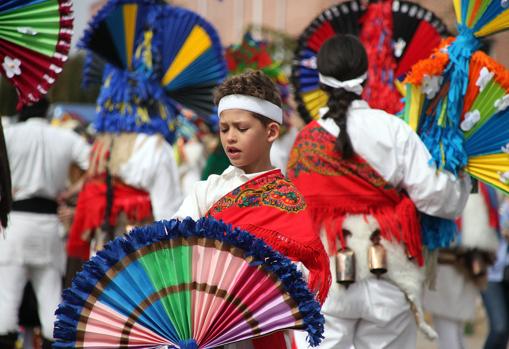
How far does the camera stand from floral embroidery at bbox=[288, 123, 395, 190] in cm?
503

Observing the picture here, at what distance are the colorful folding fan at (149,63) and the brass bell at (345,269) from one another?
209 cm

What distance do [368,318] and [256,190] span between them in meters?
1.35

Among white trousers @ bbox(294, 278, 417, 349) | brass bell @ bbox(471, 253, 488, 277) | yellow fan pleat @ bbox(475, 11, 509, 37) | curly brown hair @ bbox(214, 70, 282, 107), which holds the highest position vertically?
yellow fan pleat @ bbox(475, 11, 509, 37)

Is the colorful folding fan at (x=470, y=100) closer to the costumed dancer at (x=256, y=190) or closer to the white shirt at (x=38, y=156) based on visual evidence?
the costumed dancer at (x=256, y=190)

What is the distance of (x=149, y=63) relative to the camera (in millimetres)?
6801

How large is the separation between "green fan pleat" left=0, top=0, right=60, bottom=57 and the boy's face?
1.16 metres

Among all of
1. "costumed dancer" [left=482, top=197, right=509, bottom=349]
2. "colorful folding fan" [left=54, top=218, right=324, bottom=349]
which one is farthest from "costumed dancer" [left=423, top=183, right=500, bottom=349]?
"colorful folding fan" [left=54, top=218, right=324, bottom=349]

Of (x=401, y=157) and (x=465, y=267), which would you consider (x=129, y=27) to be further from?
(x=465, y=267)

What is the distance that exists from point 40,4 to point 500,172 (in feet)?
7.57

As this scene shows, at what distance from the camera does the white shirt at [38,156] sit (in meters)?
6.90

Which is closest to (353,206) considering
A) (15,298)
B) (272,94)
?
(272,94)

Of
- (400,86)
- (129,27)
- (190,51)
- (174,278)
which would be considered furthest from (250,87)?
(190,51)

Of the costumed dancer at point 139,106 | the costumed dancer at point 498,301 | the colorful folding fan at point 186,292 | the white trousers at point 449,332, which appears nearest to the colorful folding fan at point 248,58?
the costumed dancer at point 139,106

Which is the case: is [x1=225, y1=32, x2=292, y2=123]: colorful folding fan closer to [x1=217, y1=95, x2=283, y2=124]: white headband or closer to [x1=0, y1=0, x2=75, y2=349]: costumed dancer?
[x1=0, y1=0, x2=75, y2=349]: costumed dancer
